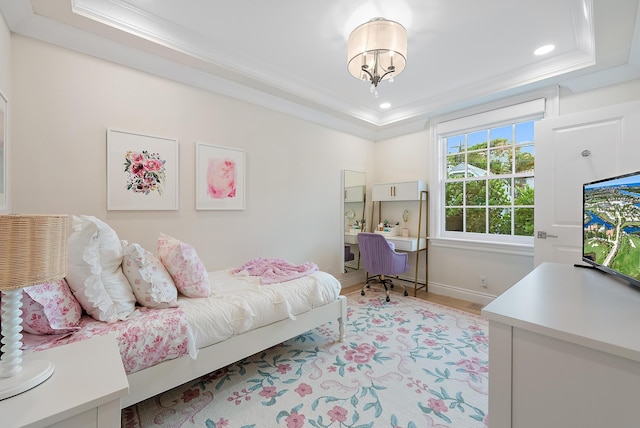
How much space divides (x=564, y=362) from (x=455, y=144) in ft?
11.7

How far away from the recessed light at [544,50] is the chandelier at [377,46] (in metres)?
1.43

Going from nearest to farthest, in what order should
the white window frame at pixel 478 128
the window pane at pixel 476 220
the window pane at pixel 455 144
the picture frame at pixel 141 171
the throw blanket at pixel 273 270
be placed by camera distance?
1. the picture frame at pixel 141 171
2. the throw blanket at pixel 273 270
3. the white window frame at pixel 478 128
4. the window pane at pixel 476 220
5. the window pane at pixel 455 144

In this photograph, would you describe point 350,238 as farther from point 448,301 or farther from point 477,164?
point 477,164

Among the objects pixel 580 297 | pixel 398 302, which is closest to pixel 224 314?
pixel 580 297

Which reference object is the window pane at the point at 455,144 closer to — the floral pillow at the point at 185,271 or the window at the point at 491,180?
the window at the point at 491,180

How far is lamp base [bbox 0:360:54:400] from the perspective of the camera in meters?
0.80

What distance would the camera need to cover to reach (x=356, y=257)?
170 inches

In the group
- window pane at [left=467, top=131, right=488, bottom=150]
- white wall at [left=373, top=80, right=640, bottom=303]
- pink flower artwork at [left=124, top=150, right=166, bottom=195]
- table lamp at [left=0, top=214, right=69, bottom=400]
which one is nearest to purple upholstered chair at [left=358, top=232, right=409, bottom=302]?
white wall at [left=373, top=80, right=640, bottom=303]

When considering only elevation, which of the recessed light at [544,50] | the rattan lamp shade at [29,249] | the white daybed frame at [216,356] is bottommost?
the white daybed frame at [216,356]

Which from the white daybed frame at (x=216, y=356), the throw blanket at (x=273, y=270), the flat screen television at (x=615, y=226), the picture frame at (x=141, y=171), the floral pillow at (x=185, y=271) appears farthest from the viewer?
the throw blanket at (x=273, y=270)

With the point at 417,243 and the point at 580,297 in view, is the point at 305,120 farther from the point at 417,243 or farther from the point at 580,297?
the point at 580,297

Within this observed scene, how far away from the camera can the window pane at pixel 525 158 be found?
3221 millimetres

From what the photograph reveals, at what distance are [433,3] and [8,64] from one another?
2955mm

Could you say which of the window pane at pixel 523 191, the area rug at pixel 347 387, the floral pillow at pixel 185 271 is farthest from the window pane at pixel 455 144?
the floral pillow at pixel 185 271
